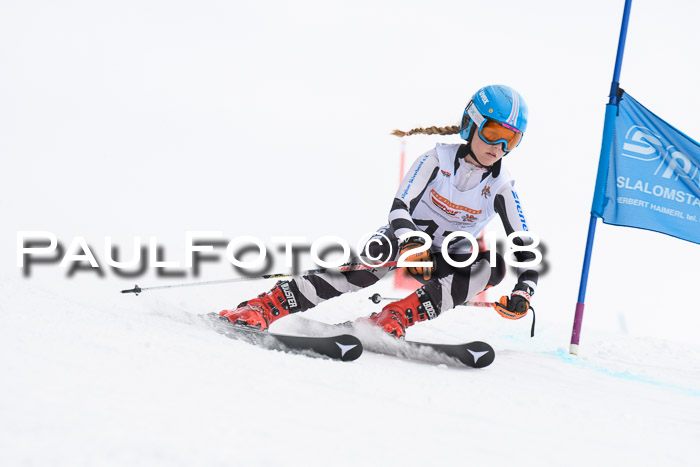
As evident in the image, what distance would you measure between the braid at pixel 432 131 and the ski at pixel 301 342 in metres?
1.68

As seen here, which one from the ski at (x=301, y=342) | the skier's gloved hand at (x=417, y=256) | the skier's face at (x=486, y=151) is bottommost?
the ski at (x=301, y=342)

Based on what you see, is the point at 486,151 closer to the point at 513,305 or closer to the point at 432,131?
the point at 432,131

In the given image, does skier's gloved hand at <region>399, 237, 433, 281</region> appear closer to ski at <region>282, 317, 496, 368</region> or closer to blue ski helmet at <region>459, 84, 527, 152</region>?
ski at <region>282, 317, 496, 368</region>

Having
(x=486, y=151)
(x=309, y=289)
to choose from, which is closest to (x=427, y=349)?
(x=309, y=289)

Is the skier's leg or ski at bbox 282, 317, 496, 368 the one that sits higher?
the skier's leg

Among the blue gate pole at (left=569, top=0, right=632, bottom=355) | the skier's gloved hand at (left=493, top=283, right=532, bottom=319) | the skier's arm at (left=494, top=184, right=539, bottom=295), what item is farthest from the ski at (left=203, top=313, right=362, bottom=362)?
the blue gate pole at (left=569, top=0, right=632, bottom=355)

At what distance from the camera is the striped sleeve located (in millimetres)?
3672

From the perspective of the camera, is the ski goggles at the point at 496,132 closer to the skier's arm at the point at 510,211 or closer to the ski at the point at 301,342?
the skier's arm at the point at 510,211

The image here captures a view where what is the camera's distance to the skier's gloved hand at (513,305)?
343cm

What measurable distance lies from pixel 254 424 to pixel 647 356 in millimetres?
4242

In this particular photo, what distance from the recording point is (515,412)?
2.29 m

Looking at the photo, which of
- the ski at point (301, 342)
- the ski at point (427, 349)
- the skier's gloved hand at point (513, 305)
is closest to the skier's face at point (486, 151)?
the skier's gloved hand at point (513, 305)

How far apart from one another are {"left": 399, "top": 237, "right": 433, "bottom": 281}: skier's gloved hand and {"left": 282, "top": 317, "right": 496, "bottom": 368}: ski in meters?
0.44

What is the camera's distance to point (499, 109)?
364cm
